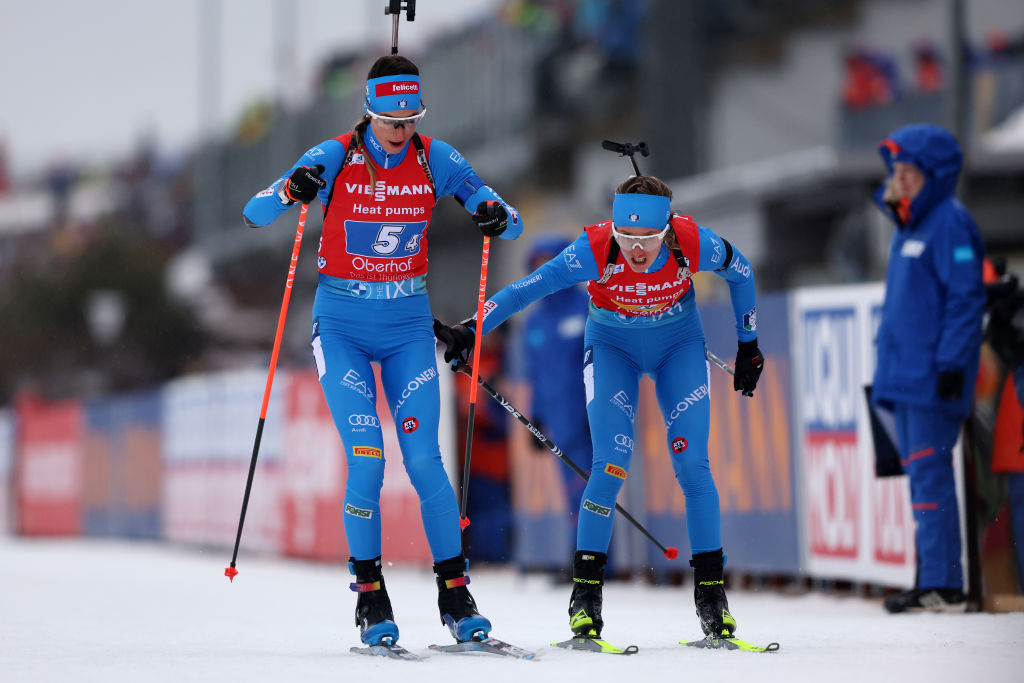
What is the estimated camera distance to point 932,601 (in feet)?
27.7

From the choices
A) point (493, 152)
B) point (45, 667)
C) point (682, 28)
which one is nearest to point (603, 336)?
point (45, 667)

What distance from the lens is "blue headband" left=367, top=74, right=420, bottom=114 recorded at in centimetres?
688

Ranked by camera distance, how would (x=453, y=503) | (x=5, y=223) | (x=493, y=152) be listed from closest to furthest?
(x=453, y=503)
(x=493, y=152)
(x=5, y=223)

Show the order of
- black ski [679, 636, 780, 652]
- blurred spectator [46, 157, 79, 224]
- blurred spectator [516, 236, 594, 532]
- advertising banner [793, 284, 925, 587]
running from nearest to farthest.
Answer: black ski [679, 636, 780, 652]
advertising banner [793, 284, 925, 587]
blurred spectator [516, 236, 594, 532]
blurred spectator [46, 157, 79, 224]

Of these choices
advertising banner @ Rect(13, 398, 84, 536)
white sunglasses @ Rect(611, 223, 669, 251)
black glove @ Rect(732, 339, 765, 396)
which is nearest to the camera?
white sunglasses @ Rect(611, 223, 669, 251)

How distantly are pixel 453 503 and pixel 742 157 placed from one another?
1728 cm

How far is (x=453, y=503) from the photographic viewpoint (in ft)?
22.7

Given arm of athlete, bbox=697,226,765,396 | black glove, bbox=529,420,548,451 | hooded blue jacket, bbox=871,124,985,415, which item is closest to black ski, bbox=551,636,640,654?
arm of athlete, bbox=697,226,765,396

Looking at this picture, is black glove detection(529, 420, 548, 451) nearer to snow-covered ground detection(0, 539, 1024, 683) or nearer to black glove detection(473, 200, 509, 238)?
snow-covered ground detection(0, 539, 1024, 683)

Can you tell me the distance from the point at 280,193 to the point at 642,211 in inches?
58.2

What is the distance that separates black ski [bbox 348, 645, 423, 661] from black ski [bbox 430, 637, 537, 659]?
0.61 ft

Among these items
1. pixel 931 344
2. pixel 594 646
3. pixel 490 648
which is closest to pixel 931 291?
pixel 931 344

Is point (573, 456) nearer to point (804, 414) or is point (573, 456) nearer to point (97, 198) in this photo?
point (804, 414)

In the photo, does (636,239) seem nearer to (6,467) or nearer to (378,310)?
(378,310)
